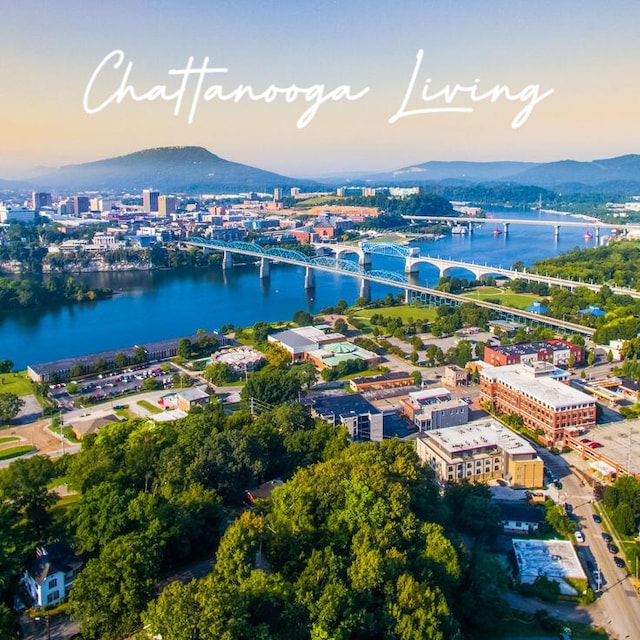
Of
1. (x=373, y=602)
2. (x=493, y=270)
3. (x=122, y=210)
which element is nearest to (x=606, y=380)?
(x=373, y=602)

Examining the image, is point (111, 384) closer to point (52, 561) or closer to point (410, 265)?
point (52, 561)

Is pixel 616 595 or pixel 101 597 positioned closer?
pixel 101 597

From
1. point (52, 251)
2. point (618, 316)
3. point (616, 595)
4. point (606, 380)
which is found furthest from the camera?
point (52, 251)

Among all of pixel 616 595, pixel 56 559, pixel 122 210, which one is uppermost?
pixel 122 210

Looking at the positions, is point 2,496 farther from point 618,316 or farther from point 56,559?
point 618,316

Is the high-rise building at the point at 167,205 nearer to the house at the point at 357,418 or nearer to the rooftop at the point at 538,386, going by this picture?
the rooftop at the point at 538,386

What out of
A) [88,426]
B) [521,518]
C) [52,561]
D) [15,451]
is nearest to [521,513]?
[521,518]

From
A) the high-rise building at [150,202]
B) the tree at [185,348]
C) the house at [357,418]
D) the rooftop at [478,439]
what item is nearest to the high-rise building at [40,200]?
the high-rise building at [150,202]
